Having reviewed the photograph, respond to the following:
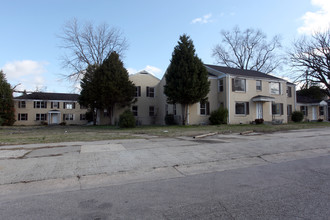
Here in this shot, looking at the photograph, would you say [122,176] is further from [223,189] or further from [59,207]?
[223,189]

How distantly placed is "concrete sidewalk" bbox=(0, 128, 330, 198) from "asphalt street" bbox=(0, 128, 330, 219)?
2cm

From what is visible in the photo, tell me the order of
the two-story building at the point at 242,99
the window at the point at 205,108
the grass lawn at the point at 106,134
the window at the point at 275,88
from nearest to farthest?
the grass lawn at the point at 106,134 → the two-story building at the point at 242,99 → the window at the point at 205,108 → the window at the point at 275,88

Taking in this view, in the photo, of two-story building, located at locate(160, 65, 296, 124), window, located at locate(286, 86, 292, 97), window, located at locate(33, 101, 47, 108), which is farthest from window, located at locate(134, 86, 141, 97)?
window, located at locate(33, 101, 47, 108)

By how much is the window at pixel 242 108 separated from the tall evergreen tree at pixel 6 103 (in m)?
35.5

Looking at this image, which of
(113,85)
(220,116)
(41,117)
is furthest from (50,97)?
(220,116)

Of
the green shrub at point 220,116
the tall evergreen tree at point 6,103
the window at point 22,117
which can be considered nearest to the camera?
the green shrub at point 220,116

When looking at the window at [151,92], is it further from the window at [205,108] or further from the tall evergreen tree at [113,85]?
the window at [205,108]

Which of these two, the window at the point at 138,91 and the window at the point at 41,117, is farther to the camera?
the window at the point at 41,117

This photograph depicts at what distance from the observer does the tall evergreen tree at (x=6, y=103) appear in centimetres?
3361

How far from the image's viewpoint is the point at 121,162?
636cm

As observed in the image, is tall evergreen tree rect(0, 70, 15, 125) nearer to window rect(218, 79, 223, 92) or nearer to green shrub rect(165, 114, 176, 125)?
green shrub rect(165, 114, 176, 125)

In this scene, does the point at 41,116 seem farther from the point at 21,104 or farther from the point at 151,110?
the point at 151,110

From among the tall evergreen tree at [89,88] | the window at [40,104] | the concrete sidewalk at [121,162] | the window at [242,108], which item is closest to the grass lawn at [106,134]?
the concrete sidewalk at [121,162]

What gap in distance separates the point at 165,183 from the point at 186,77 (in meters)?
16.1
